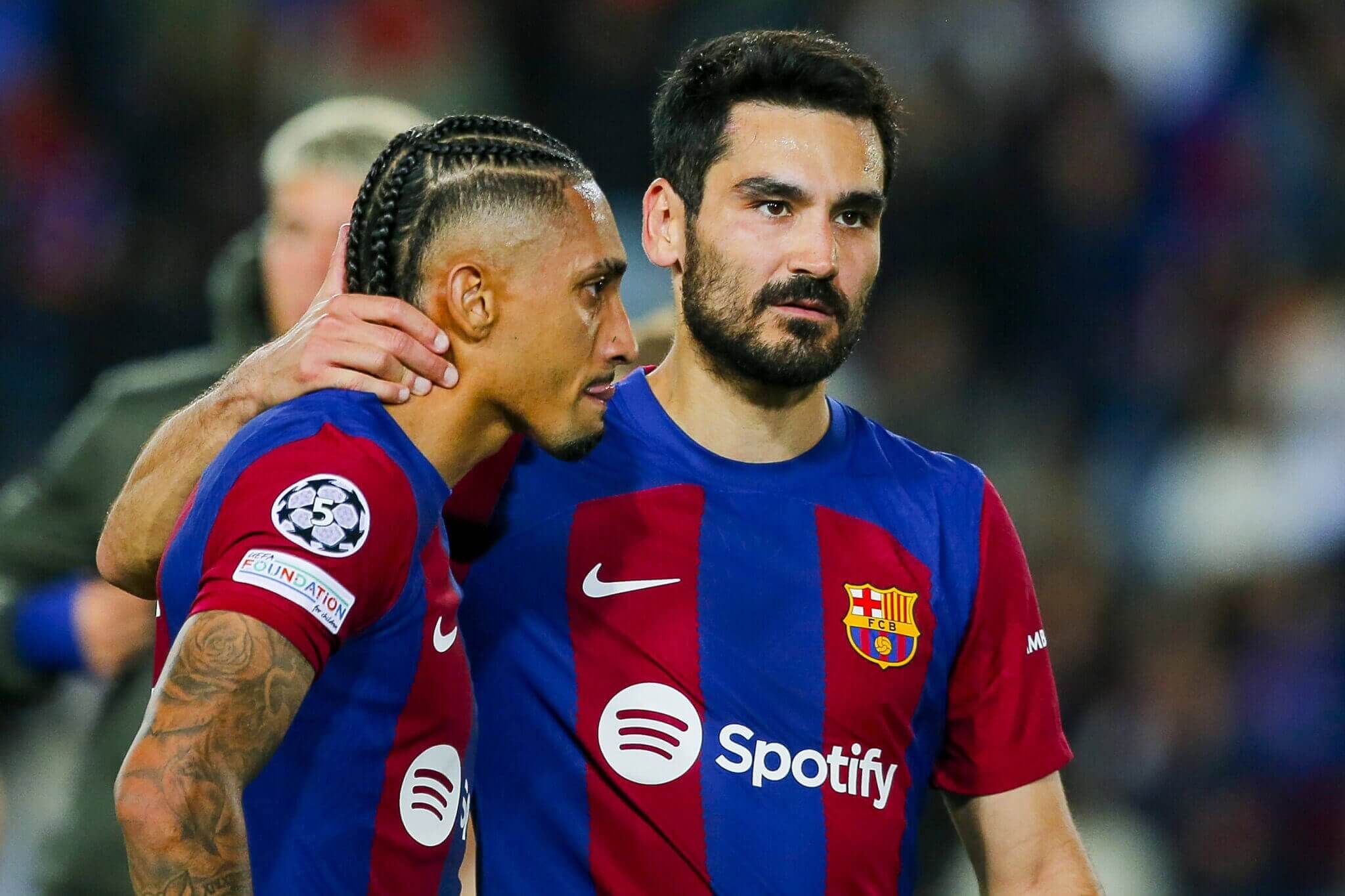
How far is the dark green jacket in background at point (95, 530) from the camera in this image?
4180 mm

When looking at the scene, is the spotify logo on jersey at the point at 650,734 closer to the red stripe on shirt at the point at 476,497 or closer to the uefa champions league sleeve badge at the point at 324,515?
the red stripe on shirt at the point at 476,497

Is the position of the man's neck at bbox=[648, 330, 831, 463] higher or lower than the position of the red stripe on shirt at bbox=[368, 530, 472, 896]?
higher

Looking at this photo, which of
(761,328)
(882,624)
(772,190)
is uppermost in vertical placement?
(772,190)

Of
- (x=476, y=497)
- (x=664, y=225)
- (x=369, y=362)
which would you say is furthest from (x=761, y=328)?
(x=369, y=362)

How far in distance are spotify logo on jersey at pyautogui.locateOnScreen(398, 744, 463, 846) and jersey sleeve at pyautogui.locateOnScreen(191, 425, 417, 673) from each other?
29cm

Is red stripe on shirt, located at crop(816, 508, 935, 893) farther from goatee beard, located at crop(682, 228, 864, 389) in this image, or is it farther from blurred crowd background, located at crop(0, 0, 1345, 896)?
blurred crowd background, located at crop(0, 0, 1345, 896)

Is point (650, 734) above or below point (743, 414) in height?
below

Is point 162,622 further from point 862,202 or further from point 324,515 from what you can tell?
point 862,202

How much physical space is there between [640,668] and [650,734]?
0.11 m

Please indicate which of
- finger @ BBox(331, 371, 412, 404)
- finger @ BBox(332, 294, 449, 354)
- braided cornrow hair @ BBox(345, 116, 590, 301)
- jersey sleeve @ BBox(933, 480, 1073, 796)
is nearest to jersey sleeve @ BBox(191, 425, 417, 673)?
finger @ BBox(331, 371, 412, 404)

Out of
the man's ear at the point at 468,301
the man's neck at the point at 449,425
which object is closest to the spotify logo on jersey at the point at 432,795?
the man's neck at the point at 449,425

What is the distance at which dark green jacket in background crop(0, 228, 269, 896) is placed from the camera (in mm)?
4180

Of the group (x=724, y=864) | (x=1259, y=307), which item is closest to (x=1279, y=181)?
(x=1259, y=307)

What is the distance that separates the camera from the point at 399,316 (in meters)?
2.64
